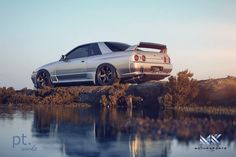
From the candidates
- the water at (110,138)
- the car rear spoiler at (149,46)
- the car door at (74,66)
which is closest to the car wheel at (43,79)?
the car door at (74,66)

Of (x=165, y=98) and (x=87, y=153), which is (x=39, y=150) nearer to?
(x=87, y=153)

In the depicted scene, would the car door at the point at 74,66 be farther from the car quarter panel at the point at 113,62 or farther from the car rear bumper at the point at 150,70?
the car rear bumper at the point at 150,70

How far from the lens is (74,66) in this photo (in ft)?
28.5

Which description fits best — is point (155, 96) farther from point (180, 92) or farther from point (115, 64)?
point (115, 64)

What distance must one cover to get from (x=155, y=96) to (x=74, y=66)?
70.3 ft

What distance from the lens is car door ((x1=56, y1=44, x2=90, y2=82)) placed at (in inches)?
335

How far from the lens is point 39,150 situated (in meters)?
9.91

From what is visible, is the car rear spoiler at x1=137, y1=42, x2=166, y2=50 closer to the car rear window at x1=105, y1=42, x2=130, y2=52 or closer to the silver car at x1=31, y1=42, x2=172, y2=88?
the silver car at x1=31, y1=42, x2=172, y2=88

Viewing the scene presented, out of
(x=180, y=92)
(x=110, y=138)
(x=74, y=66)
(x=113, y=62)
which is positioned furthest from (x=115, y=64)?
(x=180, y=92)

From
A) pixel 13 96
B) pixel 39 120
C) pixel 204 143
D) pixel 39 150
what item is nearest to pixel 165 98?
pixel 13 96

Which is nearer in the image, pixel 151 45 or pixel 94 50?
pixel 151 45

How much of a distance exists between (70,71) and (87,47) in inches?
25.3

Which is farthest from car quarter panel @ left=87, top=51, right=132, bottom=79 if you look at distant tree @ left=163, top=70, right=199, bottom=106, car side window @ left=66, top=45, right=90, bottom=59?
distant tree @ left=163, top=70, right=199, bottom=106

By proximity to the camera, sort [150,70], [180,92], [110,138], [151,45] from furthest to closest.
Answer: [180,92] < [110,138] < [150,70] < [151,45]
